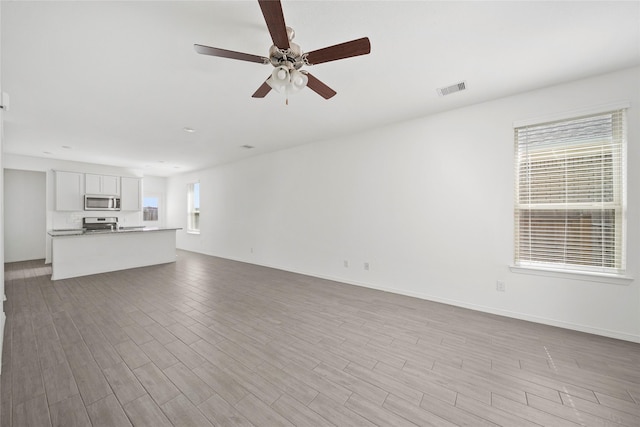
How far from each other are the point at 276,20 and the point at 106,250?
20.1 feet

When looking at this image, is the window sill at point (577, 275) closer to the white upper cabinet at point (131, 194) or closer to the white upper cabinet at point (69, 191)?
the white upper cabinet at point (131, 194)

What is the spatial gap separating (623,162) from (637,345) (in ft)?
5.98

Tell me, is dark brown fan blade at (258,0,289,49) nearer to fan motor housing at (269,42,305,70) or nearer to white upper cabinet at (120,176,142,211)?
fan motor housing at (269,42,305,70)

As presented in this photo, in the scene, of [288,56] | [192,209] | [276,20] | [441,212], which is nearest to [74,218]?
[192,209]

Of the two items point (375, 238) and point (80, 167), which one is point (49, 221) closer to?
point (80, 167)

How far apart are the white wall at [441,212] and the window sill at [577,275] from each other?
1.5 inches

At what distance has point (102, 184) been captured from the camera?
6.71m

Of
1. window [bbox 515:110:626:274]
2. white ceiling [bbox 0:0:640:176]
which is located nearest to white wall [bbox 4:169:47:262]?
white ceiling [bbox 0:0:640:176]

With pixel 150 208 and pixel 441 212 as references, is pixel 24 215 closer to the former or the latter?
pixel 150 208

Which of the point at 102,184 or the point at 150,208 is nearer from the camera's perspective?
the point at 102,184

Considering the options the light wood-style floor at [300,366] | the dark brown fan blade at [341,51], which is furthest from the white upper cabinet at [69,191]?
the dark brown fan blade at [341,51]

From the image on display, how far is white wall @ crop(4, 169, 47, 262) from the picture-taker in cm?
621

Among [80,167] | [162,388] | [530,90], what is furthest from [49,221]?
[530,90]

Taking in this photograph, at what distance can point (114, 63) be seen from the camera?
234cm
